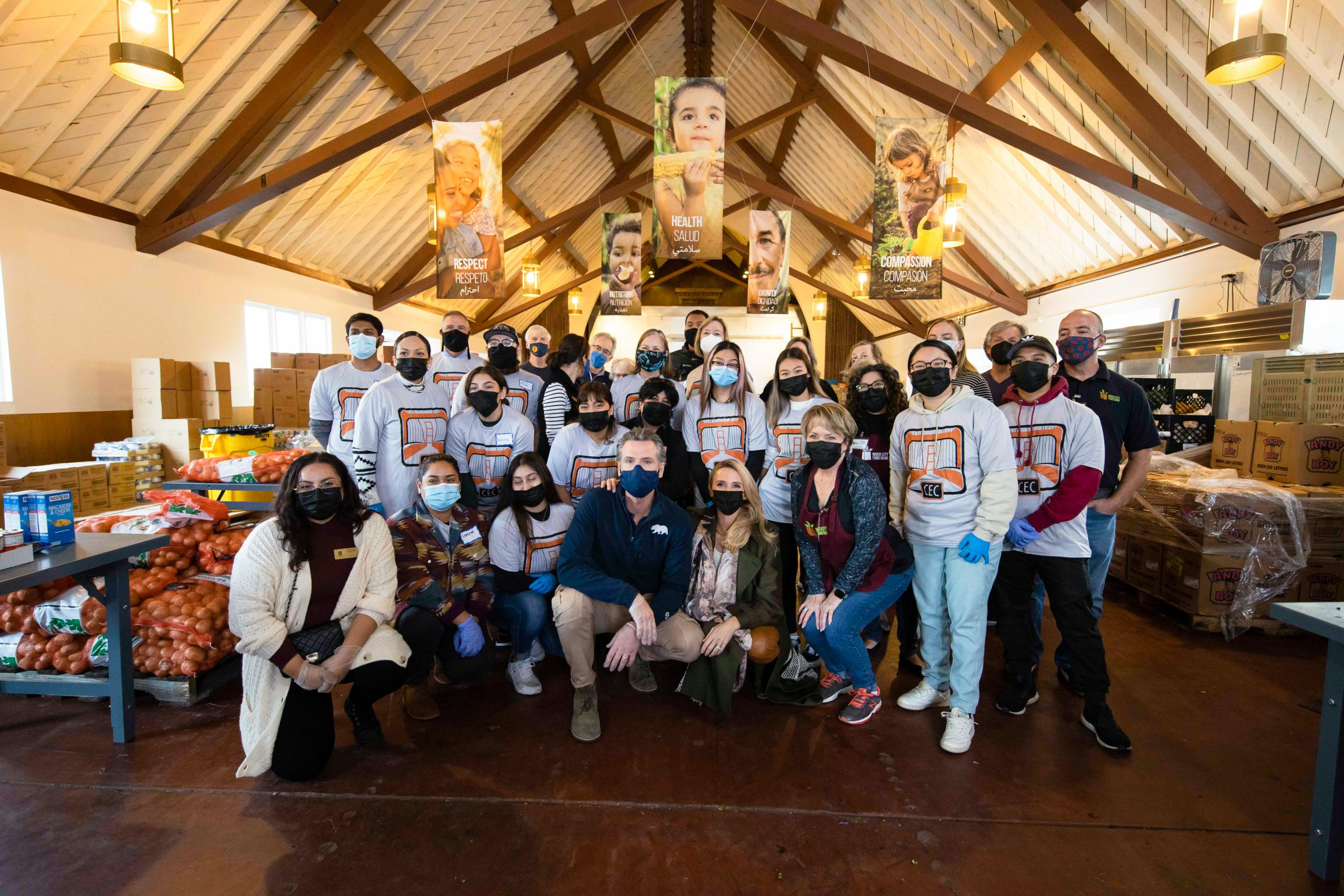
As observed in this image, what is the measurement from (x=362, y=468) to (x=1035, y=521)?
11.1 ft

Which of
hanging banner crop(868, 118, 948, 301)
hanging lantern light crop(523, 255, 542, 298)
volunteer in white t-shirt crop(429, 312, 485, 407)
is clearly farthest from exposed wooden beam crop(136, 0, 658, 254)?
hanging lantern light crop(523, 255, 542, 298)

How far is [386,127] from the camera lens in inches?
292

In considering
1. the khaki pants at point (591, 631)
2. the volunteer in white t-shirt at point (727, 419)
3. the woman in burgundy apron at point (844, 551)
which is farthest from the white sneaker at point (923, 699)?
the volunteer in white t-shirt at point (727, 419)

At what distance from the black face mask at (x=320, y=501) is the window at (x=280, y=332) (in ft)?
29.6

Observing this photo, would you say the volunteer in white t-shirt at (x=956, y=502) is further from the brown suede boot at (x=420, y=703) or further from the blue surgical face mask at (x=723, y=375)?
the brown suede boot at (x=420, y=703)

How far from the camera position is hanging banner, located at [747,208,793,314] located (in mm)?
9914

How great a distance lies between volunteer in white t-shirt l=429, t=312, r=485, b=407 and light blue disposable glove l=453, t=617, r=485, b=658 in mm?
1628

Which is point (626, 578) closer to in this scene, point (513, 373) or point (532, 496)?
point (532, 496)

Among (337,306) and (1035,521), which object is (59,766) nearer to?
(1035,521)

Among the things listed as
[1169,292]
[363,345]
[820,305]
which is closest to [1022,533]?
[363,345]

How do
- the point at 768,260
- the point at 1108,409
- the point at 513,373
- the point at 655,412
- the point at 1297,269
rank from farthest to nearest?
1. the point at 768,260
2. the point at 1297,269
3. the point at 513,373
4. the point at 655,412
5. the point at 1108,409

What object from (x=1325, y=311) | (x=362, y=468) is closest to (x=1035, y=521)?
(x=362, y=468)

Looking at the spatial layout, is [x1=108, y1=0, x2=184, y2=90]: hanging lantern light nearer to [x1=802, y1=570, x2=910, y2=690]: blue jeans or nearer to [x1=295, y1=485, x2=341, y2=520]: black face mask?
[x1=295, y1=485, x2=341, y2=520]: black face mask

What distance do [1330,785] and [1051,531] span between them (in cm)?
114
